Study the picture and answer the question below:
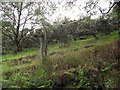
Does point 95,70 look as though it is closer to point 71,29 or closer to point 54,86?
point 54,86

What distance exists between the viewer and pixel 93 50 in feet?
17.3

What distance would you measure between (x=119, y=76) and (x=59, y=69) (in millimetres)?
2423

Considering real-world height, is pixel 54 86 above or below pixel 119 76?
below

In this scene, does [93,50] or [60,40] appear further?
[60,40]

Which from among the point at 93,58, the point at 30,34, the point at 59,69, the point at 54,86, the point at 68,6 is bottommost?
the point at 54,86

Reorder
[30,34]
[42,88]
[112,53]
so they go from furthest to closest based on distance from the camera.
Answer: [30,34] < [112,53] < [42,88]

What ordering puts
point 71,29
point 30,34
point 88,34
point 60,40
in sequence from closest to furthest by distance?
point 71,29 < point 30,34 < point 60,40 < point 88,34

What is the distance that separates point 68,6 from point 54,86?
10.4 feet

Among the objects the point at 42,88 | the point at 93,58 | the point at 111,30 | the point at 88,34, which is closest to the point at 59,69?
the point at 42,88

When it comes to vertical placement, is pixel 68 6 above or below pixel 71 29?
above

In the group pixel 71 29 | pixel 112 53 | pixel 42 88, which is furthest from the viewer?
pixel 71 29

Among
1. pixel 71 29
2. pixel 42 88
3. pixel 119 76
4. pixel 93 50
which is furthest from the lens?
pixel 71 29

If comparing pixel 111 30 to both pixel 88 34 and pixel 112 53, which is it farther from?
pixel 112 53

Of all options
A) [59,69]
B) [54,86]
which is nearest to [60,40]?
[59,69]
